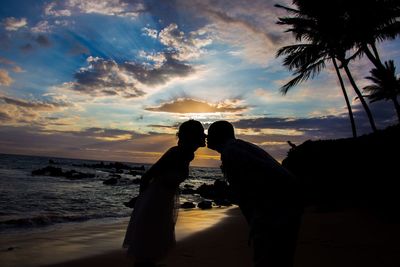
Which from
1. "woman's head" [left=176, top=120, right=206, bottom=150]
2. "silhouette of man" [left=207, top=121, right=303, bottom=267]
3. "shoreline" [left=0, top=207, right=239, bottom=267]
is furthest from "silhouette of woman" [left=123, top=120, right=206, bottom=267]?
"shoreline" [left=0, top=207, right=239, bottom=267]

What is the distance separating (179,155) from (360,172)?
32.5 feet

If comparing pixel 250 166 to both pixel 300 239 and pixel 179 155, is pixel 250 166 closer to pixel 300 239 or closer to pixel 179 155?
pixel 179 155

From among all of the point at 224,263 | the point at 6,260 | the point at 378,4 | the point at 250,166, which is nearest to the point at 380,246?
the point at 224,263

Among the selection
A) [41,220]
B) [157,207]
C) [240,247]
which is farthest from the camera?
[41,220]

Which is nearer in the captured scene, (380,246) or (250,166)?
(250,166)

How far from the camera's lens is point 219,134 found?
260 centimetres

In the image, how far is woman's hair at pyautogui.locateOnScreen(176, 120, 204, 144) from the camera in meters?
3.30

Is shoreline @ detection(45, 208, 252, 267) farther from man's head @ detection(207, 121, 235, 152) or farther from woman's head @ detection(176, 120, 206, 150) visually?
man's head @ detection(207, 121, 235, 152)

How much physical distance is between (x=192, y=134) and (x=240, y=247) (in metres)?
4.33

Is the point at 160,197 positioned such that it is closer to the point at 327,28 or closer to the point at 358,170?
the point at 358,170

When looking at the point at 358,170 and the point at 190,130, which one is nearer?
the point at 190,130

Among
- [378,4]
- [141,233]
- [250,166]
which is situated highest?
[378,4]

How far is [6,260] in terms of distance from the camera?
6.46 m

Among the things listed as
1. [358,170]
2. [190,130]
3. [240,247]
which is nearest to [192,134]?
[190,130]
